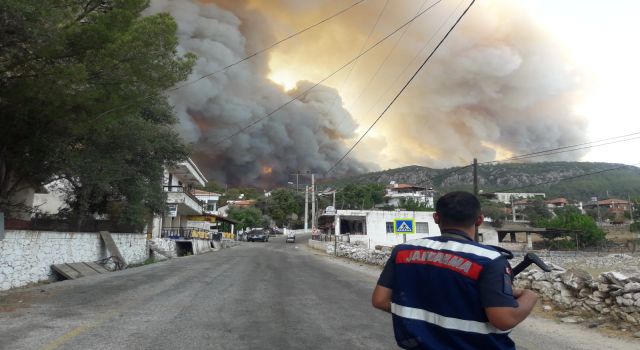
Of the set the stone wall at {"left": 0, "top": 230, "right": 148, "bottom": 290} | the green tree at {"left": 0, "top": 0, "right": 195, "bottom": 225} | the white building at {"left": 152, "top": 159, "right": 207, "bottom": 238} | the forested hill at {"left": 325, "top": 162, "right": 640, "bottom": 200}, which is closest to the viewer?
the green tree at {"left": 0, "top": 0, "right": 195, "bottom": 225}

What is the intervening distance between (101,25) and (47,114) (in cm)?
242

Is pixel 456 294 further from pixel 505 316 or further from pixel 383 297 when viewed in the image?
pixel 383 297

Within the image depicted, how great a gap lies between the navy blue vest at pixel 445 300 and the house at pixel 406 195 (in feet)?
356

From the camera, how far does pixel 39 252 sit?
48.4 ft

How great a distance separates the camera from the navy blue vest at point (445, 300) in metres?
2.11

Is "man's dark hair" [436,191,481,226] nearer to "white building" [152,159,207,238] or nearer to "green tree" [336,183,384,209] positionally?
"white building" [152,159,207,238]

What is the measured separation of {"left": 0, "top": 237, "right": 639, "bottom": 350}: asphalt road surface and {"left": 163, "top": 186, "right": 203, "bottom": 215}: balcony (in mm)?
25488

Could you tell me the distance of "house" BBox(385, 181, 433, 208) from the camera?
4595 inches

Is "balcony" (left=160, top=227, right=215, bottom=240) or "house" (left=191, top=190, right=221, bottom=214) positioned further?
"house" (left=191, top=190, right=221, bottom=214)

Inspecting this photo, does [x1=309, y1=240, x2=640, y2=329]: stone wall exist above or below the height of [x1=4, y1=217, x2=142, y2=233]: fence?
below

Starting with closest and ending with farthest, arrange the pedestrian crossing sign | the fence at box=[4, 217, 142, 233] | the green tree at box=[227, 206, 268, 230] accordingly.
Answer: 1. the fence at box=[4, 217, 142, 233]
2. the pedestrian crossing sign
3. the green tree at box=[227, 206, 268, 230]

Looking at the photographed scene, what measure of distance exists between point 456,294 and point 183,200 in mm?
41836

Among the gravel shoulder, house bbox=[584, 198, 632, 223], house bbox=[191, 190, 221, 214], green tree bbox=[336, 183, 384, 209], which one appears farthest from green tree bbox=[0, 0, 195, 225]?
house bbox=[584, 198, 632, 223]

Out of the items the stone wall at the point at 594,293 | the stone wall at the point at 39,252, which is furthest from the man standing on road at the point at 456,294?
the stone wall at the point at 39,252
